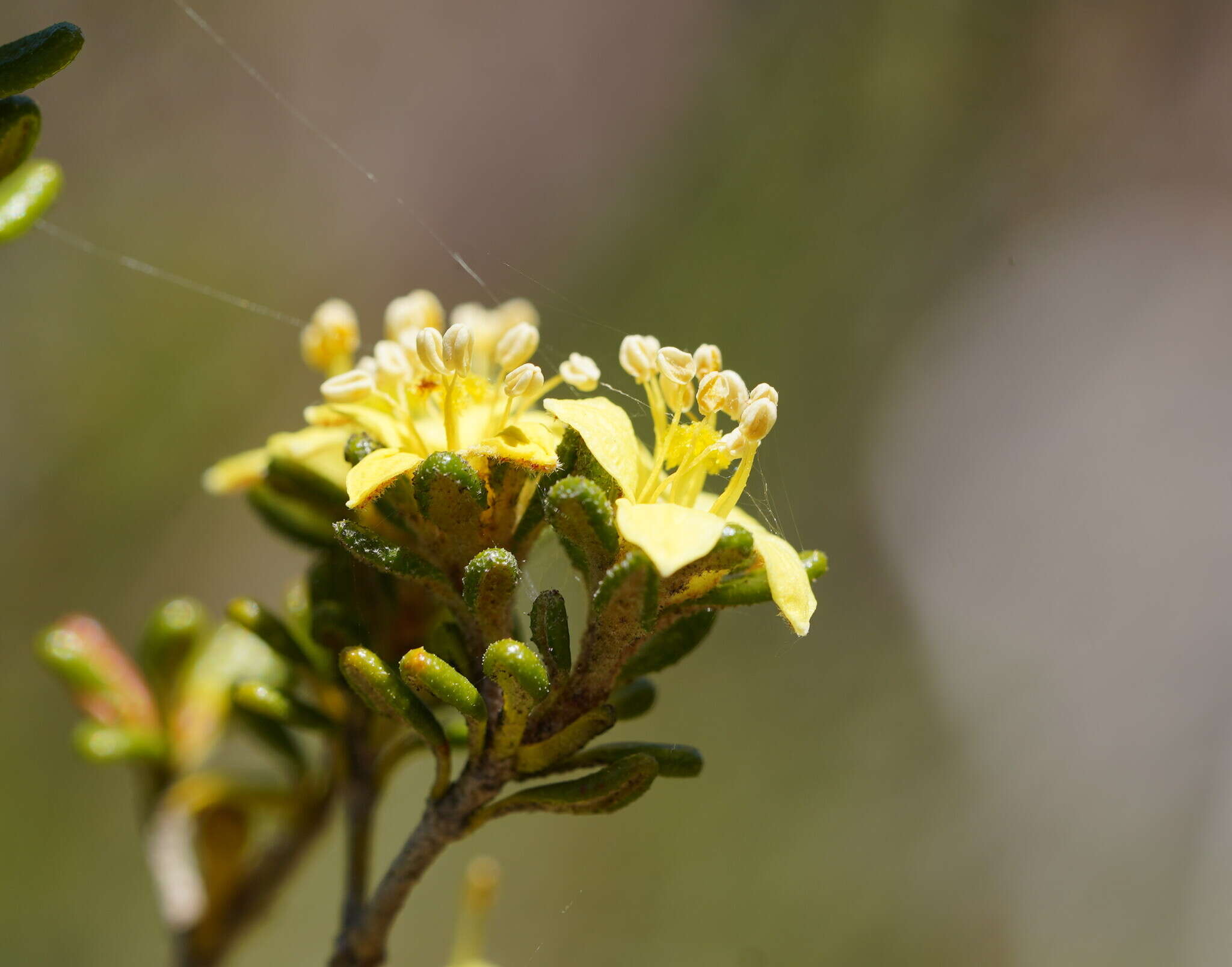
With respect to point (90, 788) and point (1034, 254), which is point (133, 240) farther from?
point (1034, 254)

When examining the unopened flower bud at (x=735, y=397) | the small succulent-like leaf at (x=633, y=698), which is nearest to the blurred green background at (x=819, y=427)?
the unopened flower bud at (x=735, y=397)

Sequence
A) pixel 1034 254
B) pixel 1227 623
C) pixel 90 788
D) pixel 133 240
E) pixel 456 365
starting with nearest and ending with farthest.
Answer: pixel 456 365 < pixel 90 788 < pixel 1227 623 < pixel 133 240 < pixel 1034 254

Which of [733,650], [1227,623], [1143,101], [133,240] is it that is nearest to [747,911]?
[733,650]

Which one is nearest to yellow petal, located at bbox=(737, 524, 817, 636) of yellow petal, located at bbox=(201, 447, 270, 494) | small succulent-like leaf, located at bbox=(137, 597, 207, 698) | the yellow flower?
the yellow flower

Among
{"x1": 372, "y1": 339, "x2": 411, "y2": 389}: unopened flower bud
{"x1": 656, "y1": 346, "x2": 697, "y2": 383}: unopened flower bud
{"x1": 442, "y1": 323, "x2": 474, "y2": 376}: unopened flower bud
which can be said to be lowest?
{"x1": 372, "y1": 339, "x2": 411, "y2": 389}: unopened flower bud

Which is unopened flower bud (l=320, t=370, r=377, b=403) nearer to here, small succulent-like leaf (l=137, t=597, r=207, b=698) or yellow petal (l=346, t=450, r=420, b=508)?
yellow petal (l=346, t=450, r=420, b=508)

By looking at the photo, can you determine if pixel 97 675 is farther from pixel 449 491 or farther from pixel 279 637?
pixel 449 491

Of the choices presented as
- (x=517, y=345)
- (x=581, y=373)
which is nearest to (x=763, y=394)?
(x=581, y=373)
